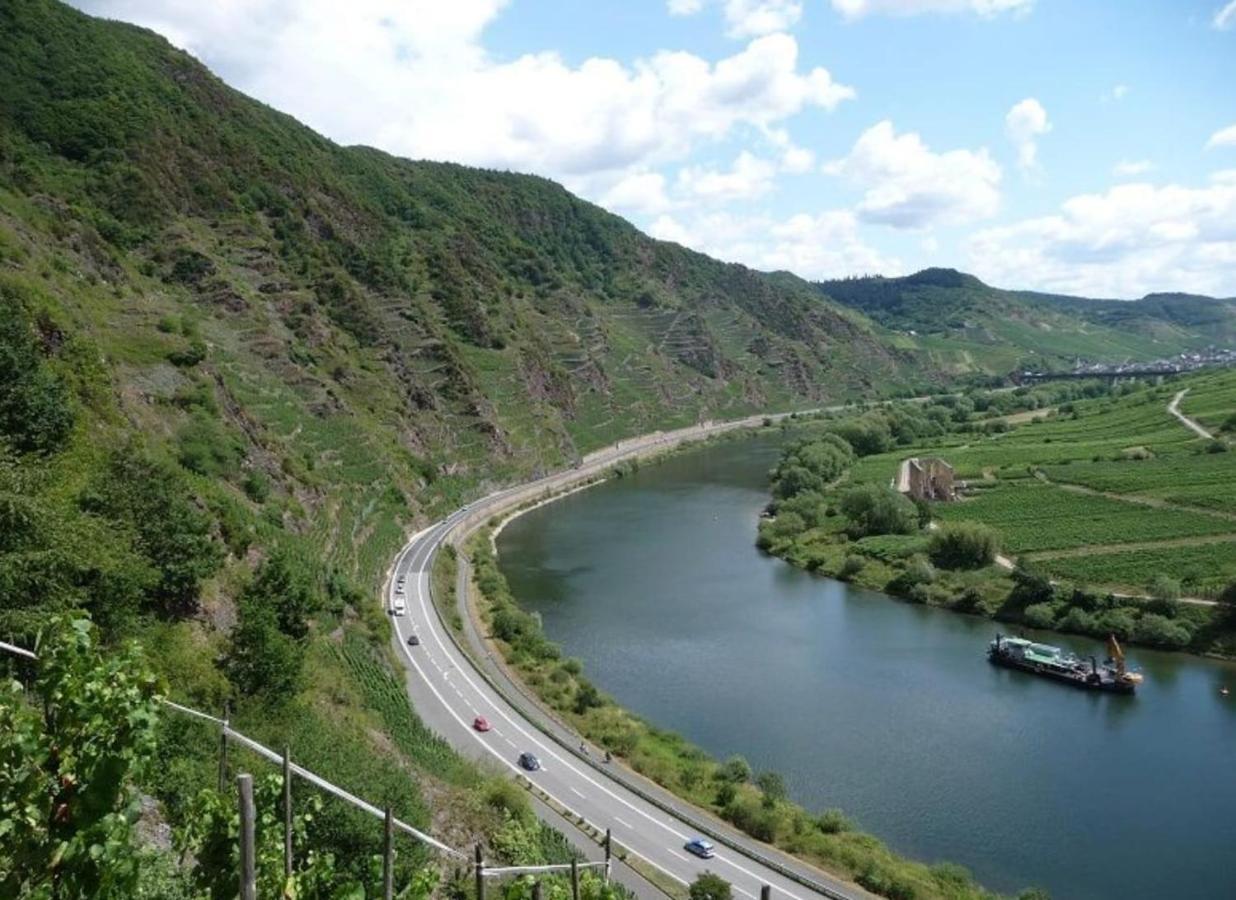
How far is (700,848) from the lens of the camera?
86.8 feet

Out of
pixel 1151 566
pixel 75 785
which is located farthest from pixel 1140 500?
pixel 75 785

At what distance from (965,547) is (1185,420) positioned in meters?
54.0

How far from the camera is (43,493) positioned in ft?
70.3

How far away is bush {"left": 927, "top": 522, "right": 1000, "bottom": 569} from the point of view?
6131 cm

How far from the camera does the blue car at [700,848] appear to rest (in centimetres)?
2636

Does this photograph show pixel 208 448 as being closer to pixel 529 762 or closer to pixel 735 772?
pixel 529 762

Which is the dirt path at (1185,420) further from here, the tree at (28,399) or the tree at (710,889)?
the tree at (28,399)

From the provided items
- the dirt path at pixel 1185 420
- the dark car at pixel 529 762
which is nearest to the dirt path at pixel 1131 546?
the dirt path at pixel 1185 420

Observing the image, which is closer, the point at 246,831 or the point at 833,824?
the point at 246,831

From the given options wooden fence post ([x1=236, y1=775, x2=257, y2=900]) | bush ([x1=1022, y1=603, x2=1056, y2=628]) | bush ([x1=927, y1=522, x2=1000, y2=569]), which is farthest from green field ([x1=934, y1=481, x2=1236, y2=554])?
wooden fence post ([x1=236, y1=775, x2=257, y2=900])

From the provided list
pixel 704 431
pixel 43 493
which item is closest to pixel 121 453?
pixel 43 493

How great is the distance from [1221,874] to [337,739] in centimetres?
2636

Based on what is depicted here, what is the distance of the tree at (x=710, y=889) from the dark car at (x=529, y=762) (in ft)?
29.4

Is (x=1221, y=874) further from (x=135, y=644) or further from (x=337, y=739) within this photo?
(x=135, y=644)
